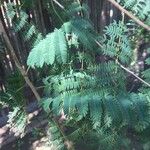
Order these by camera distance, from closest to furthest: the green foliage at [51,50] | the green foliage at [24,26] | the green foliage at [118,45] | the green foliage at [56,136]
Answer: the green foliage at [51,50] < the green foliage at [118,45] < the green foliage at [24,26] < the green foliage at [56,136]

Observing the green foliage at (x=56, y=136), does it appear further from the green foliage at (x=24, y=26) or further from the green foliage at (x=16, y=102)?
the green foliage at (x=24, y=26)

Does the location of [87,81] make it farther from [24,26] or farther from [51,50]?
[24,26]

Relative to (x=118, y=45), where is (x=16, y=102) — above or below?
below

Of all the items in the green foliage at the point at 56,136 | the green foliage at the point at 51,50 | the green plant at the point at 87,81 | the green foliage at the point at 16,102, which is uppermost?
the green foliage at the point at 51,50

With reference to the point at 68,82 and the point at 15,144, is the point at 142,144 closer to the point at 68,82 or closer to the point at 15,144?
the point at 15,144

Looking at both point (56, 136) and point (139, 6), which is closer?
point (139, 6)

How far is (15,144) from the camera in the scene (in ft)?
13.0

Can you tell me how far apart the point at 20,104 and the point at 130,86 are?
2500mm

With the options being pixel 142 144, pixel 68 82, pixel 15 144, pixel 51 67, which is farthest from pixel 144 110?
pixel 15 144

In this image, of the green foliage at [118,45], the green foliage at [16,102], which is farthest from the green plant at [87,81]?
the green foliage at [16,102]

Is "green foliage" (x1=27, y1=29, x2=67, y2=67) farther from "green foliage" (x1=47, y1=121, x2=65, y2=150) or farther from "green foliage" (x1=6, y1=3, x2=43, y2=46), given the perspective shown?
"green foliage" (x1=47, y1=121, x2=65, y2=150)

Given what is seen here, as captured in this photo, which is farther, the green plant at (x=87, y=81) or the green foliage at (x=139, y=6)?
the green foliage at (x=139, y=6)

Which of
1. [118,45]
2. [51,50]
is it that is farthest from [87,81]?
[118,45]

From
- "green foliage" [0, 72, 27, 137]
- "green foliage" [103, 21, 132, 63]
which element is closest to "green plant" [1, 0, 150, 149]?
"green foliage" [103, 21, 132, 63]
